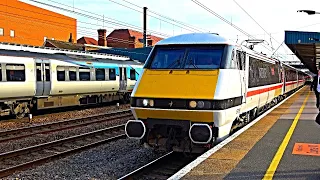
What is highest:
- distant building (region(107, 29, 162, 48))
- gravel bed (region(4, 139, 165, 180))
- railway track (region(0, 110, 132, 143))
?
distant building (region(107, 29, 162, 48))

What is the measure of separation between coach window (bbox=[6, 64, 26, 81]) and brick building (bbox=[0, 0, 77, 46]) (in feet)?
102

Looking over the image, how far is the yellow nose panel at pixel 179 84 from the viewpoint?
7.12 metres

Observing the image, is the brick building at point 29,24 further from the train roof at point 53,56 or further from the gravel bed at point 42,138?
the gravel bed at point 42,138

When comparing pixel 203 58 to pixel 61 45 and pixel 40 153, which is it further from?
pixel 61 45

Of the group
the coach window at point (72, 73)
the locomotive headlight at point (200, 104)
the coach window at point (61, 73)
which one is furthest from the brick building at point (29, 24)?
the locomotive headlight at point (200, 104)

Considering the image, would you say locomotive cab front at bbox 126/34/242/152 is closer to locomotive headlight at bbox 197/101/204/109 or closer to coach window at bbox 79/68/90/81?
locomotive headlight at bbox 197/101/204/109

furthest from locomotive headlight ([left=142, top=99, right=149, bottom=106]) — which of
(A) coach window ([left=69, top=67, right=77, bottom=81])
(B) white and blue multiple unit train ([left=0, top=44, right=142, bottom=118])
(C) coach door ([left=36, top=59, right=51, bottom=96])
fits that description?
(A) coach window ([left=69, top=67, right=77, bottom=81])

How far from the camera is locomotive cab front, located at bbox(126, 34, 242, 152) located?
23.1 ft

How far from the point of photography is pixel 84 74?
21.3m

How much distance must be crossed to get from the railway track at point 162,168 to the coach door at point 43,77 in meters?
11.2

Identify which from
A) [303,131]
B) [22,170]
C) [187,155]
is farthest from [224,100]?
[22,170]

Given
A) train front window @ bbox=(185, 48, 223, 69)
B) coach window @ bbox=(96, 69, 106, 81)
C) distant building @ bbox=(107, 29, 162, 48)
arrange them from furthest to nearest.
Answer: distant building @ bbox=(107, 29, 162, 48), coach window @ bbox=(96, 69, 106, 81), train front window @ bbox=(185, 48, 223, 69)

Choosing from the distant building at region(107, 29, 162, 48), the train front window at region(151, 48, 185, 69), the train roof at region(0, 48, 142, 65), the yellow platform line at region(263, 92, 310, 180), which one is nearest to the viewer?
the yellow platform line at region(263, 92, 310, 180)

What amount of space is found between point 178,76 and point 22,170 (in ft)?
13.1
